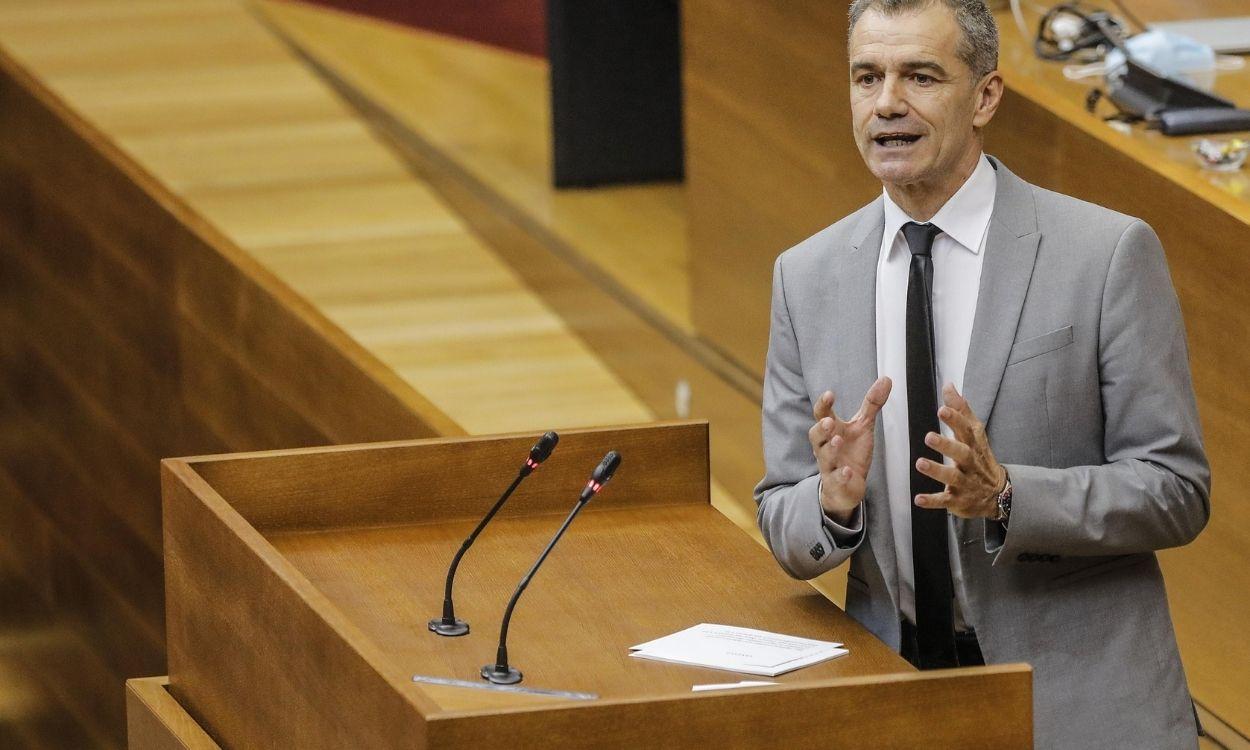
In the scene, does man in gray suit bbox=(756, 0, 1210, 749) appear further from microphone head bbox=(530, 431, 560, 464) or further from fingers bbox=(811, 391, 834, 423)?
microphone head bbox=(530, 431, 560, 464)

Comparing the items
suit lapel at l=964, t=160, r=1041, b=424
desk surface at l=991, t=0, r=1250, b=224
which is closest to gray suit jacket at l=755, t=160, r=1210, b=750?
suit lapel at l=964, t=160, r=1041, b=424

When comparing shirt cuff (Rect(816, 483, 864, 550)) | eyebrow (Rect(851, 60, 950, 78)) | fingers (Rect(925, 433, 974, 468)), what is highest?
eyebrow (Rect(851, 60, 950, 78))

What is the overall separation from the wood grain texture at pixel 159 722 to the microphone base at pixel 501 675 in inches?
11.2

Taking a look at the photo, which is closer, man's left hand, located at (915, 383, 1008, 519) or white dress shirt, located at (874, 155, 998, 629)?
man's left hand, located at (915, 383, 1008, 519)

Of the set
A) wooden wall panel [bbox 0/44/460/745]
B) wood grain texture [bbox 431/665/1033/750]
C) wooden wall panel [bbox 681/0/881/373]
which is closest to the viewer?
wood grain texture [bbox 431/665/1033/750]

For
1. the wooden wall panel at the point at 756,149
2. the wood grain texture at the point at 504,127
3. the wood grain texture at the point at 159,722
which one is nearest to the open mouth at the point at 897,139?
the wood grain texture at the point at 159,722

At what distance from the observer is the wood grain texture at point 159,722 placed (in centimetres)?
133

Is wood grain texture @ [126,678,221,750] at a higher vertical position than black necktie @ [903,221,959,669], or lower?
lower

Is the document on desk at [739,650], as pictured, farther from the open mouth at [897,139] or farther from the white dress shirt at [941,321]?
the open mouth at [897,139]

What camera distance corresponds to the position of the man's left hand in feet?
3.38

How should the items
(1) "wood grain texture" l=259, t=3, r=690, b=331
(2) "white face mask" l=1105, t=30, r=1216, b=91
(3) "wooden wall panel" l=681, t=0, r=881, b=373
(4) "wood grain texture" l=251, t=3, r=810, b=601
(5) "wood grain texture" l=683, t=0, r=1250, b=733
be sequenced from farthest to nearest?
(1) "wood grain texture" l=259, t=3, r=690, b=331
(4) "wood grain texture" l=251, t=3, r=810, b=601
(3) "wooden wall panel" l=681, t=0, r=881, b=373
(2) "white face mask" l=1105, t=30, r=1216, b=91
(5) "wood grain texture" l=683, t=0, r=1250, b=733

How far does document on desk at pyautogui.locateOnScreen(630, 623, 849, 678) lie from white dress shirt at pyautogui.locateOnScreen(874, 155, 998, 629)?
0.08 m

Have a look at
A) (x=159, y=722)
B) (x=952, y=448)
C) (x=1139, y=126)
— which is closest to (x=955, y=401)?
(x=952, y=448)

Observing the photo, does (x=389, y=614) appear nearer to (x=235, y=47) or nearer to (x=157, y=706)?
(x=157, y=706)
